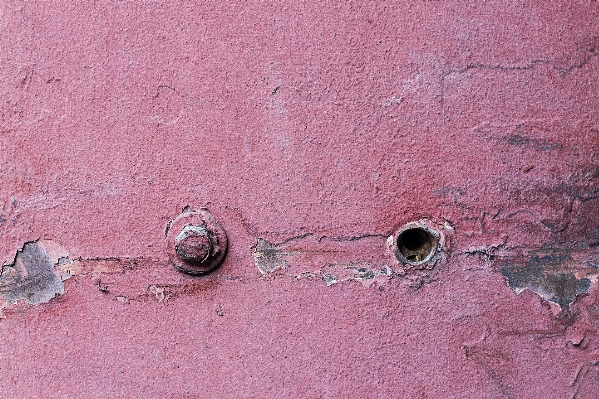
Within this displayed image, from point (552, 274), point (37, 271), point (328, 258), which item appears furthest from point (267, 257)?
point (552, 274)

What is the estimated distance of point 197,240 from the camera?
45.8 inches

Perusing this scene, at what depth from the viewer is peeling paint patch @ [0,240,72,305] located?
121 cm

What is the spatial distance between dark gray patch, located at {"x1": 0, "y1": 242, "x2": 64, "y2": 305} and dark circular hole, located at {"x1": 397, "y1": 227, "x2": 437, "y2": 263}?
86 centimetres

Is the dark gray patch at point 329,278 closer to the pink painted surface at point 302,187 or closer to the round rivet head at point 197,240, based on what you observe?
the pink painted surface at point 302,187

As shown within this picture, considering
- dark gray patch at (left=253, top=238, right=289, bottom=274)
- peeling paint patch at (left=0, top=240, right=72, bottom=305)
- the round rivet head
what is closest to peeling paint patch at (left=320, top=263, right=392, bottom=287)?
dark gray patch at (left=253, top=238, right=289, bottom=274)

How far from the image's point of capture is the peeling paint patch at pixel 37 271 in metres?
1.21

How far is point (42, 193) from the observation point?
1.20 meters

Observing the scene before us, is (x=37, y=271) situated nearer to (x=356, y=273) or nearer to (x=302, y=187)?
(x=302, y=187)

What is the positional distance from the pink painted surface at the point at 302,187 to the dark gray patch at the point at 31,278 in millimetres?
23

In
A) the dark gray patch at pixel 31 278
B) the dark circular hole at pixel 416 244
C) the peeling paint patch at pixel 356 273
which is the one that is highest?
the dark circular hole at pixel 416 244

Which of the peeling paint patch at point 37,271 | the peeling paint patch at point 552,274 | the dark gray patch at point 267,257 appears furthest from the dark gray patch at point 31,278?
the peeling paint patch at point 552,274

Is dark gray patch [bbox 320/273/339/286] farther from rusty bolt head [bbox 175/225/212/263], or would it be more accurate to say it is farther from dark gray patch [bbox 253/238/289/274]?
rusty bolt head [bbox 175/225/212/263]

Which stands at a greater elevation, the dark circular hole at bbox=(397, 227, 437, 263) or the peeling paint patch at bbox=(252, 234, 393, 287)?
the dark circular hole at bbox=(397, 227, 437, 263)

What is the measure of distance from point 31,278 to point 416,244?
0.97 meters
